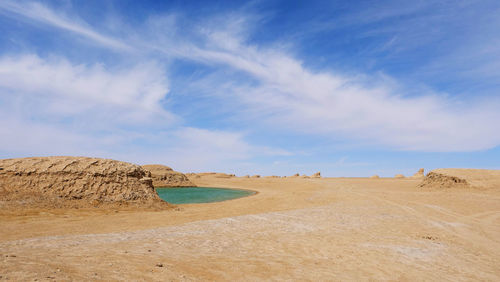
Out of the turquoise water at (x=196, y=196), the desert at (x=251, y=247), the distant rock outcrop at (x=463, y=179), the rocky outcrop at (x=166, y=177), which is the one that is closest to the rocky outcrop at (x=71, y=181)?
the desert at (x=251, y=247)

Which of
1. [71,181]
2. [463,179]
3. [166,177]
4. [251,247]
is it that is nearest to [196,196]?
[71,181]

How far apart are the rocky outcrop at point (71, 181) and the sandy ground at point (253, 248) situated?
6.96 feet

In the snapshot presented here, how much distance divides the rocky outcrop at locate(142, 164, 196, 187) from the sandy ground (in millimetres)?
46867

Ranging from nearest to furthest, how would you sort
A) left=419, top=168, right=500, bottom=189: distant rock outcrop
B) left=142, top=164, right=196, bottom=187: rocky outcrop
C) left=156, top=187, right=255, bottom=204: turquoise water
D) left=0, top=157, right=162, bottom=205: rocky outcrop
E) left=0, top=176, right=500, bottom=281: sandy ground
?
left=0, top=176, right=500, bottom=281: sandy ground < left=0, top=157, right=162, bottom=205: rocky outcrop < left=156, top=187, right=255, bottom=204: turquoise water < left=419, top=168, right=500, bottom=189: distant rock outcrop < left=142, top=164, right=196, bottom=187: rocky outcrop

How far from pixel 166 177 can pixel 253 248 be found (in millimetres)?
57226

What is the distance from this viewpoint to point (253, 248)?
8.55 metres

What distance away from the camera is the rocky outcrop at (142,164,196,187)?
6108 cm

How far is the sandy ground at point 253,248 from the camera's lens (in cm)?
563

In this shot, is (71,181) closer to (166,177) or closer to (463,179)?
(463,179)

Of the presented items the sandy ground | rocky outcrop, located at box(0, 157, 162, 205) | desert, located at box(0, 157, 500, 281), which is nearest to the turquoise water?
rocky outcrop, located at box(0, 157, 162, 205)

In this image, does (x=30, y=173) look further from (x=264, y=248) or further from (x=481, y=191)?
(x=481, y=191)

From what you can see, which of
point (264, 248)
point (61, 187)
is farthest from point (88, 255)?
point (61, 187)

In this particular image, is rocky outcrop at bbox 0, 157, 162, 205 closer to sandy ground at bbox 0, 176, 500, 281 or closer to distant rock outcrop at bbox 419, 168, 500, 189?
sandy ground at bbox 0, 176, 500, 281

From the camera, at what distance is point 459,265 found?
26.6ft
